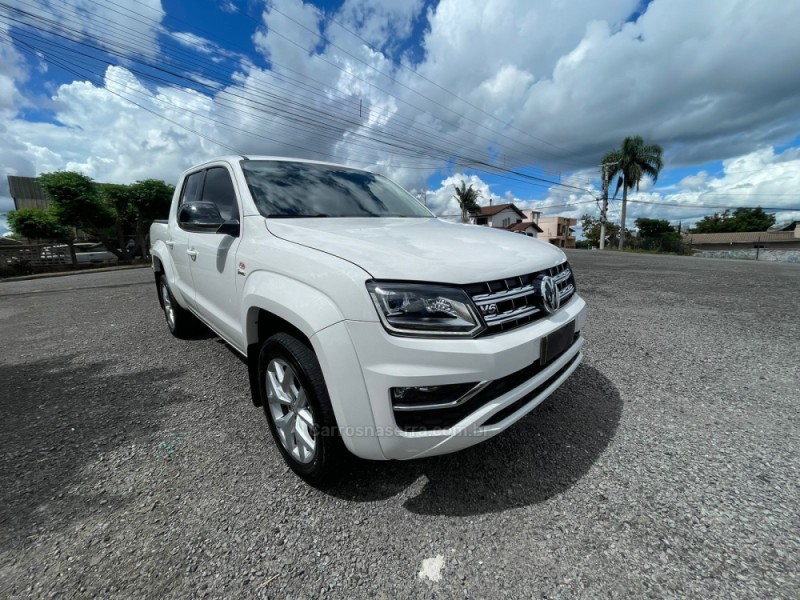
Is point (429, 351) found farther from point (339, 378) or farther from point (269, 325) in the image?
point (269, 325)

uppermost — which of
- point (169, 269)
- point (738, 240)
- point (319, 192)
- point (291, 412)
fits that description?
point (319, 192)

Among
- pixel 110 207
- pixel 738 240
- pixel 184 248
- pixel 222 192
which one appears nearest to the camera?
pixel 222 192

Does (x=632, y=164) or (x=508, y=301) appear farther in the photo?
(x=632, y=164)

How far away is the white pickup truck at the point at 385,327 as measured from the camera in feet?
4.88

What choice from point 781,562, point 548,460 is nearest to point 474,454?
point 548,460

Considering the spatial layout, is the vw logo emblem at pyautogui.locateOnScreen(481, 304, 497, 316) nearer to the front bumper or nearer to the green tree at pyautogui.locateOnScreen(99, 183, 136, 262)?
the front bumper

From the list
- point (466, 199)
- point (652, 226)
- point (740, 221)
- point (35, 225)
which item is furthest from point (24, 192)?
point (740, 221)

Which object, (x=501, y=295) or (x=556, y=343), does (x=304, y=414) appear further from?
(x=556, y=343)

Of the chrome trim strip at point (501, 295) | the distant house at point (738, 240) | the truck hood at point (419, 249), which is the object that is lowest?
the distant house at point (738, 240)

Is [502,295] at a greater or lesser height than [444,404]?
greater

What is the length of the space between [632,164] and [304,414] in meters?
41.2

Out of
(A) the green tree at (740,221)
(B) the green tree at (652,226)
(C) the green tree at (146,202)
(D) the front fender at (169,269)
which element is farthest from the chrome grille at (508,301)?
(A) the green tree at (740,221)

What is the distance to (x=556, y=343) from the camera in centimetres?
186

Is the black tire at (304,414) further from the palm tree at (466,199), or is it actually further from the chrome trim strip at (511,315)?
the palm tree at (466,199)
